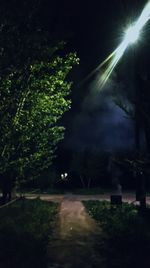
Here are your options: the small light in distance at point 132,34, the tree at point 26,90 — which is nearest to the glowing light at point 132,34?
the small light in distance at point 132,34

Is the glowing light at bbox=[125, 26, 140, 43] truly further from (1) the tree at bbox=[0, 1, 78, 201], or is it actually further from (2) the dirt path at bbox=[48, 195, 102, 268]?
(2) the dirt path at bbox=[48, 195, 102, 268]

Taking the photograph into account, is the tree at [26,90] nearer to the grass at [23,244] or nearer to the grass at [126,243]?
the grass at [23,244]

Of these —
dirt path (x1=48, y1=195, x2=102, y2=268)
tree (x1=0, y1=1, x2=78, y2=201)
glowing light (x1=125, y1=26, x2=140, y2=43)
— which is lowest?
dirt path (x1=48, y1=195, x2=102, y2=268)

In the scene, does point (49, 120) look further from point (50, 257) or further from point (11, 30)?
point (50, 257)

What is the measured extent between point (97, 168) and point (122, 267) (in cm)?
5288

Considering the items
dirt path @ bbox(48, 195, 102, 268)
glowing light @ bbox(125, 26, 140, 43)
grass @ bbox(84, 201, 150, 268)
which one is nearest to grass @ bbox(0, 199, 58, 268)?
dirt path @ bbox(48, 195, 102, 268)

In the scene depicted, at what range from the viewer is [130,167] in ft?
42.3

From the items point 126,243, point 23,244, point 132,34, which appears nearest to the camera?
point 23,244

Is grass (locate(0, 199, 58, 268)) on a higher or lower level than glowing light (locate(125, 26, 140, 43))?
lower

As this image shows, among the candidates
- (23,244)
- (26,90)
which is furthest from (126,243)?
(26,90)

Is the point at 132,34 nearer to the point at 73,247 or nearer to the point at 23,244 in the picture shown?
the point at 73,247

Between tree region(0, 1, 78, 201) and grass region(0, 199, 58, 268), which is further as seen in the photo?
tree region(0, 1, 78, 201)

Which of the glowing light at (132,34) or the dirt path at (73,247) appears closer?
the dirt path at (73,247)

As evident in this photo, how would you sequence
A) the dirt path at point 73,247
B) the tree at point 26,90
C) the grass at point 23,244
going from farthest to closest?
1. the tree at point 26,90
2. the dirt path at point 73,247
3. the grass at point 23,244
